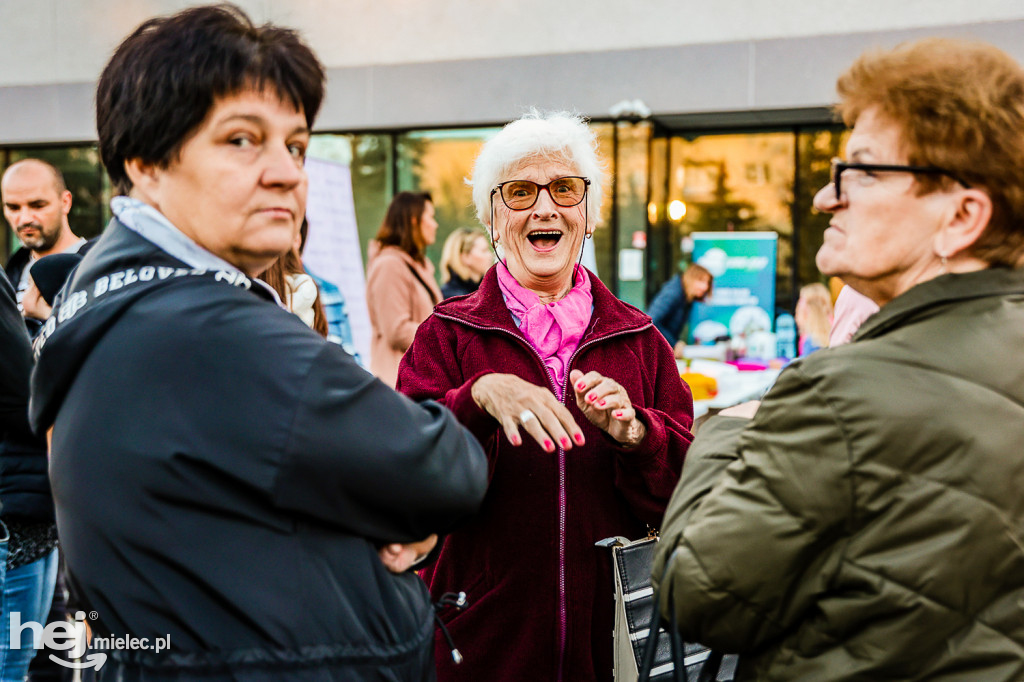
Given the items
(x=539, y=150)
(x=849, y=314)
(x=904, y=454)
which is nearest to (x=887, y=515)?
(x=904, y=454)

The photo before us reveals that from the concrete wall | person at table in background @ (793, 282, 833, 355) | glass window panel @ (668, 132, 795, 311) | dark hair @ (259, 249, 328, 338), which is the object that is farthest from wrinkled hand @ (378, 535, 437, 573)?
glass window panel @ (668, 132, 795, 311)

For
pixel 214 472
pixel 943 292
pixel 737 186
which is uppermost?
pixel 737 186

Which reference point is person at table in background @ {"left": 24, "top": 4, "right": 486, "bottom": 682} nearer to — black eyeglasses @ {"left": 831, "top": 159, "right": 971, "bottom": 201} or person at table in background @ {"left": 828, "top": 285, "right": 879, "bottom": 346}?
black eyeglasses @ {"left": 831, "top": 159, "right": 971, "bottom": 201}

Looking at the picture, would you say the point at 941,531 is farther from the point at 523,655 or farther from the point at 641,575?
the point at 523,655

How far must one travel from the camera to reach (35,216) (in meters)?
4.55

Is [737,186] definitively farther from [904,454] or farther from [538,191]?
[904,454]

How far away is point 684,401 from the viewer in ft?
8.18

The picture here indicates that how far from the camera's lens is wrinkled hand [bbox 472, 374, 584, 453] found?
→ 182 centimetres

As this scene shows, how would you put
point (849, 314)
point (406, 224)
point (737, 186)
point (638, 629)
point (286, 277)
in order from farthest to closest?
point (737, 186)
point (406, 224)
point (286, 277)
point (849, 314)
point (638, 629)

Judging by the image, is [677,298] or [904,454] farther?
[677,298]

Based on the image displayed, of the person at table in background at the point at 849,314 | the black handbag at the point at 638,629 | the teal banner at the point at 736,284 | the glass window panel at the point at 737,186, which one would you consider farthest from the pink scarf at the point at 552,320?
the glass window panel at the point at 737,186

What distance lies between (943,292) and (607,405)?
29.9 inches

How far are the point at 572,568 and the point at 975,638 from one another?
3.40ft

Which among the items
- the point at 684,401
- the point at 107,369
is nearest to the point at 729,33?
the point at 684,401
